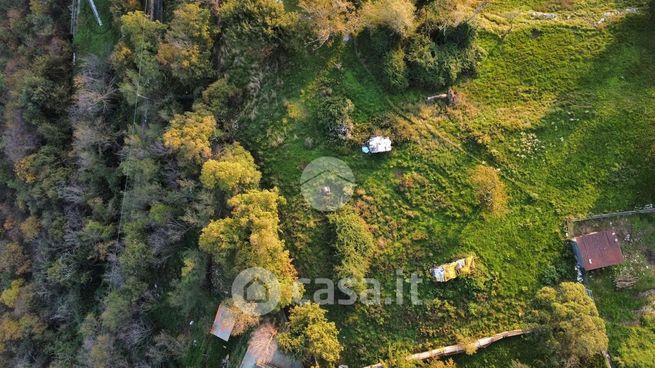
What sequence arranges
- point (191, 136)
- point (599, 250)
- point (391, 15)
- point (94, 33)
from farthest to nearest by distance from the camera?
point (94, 33)
point (191, 136)
point (391, 15)
point (599, 250)

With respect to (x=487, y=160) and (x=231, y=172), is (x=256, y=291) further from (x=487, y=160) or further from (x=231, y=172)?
(x=487, y=160)

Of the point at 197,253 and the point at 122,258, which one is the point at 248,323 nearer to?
the point at 197,253

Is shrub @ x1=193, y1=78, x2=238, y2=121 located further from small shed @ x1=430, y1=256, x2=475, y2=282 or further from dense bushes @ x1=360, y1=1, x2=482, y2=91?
small shed @ x1=430, y1=256, x2=475, y2=282

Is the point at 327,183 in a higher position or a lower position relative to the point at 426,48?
lower

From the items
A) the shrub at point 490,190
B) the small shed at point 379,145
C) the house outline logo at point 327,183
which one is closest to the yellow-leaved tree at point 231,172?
the house outline logo at point 327,183

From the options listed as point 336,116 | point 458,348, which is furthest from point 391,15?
point 458,348

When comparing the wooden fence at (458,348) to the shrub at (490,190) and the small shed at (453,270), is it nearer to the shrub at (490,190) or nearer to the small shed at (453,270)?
the small shed at (453,270)
